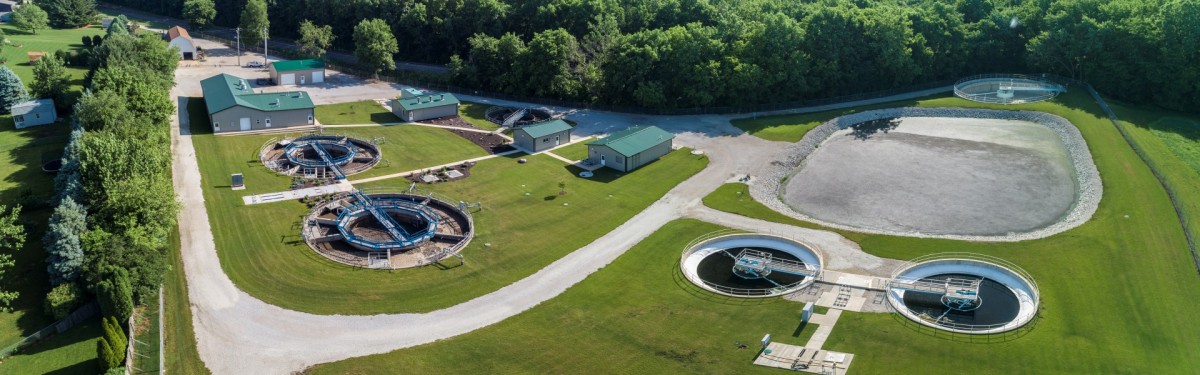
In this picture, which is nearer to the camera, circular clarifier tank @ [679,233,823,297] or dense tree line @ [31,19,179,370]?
dense tree line @ [31,19,179,370]

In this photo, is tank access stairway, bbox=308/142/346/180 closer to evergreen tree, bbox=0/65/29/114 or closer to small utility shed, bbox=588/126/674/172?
small utility shed, bbox=588/126/674/172

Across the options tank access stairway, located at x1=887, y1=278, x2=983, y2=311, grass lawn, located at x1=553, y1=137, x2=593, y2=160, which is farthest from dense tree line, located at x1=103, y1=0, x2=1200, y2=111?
tank access stairway, located at x1=887, y1=278, x2=983, y2=311

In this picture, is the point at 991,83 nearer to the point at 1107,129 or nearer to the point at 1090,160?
the point at 1107,129

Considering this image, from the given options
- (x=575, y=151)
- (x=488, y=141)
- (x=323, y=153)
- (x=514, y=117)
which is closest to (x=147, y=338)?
(x=323, y=153)

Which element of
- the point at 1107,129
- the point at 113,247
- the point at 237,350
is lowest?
the point at 237,350

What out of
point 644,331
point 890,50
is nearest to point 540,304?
point 644,331

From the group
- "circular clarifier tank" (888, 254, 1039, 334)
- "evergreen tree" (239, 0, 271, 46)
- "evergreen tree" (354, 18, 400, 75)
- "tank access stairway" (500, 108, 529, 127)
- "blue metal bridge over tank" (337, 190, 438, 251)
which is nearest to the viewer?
"circular clarifier tank" (888, 254, 1039, 334)

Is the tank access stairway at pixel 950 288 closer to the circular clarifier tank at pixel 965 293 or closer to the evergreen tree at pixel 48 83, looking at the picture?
the circular clarifier tank at pixel 965 293
